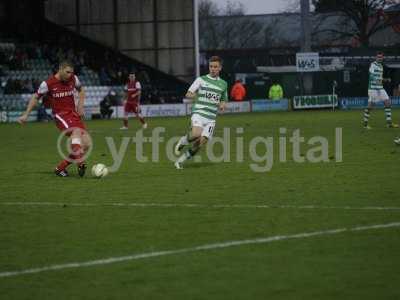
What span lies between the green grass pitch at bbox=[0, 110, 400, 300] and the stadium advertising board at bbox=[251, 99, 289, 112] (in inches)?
1353

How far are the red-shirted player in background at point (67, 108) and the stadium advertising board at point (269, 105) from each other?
122ft

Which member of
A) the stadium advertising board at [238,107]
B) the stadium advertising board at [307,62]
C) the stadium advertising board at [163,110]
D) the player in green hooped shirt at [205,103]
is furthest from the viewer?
the stadium advertising board at [307,62]

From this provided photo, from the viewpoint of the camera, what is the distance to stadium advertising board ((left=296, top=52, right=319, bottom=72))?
53.0 meters

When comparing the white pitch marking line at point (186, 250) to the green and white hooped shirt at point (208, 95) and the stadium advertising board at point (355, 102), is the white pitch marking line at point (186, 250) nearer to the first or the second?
the green and white hooped shirt at point (208, 95)

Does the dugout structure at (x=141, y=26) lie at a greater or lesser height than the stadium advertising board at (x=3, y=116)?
greater

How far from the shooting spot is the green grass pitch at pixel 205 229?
7906mm

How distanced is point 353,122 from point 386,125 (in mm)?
3082

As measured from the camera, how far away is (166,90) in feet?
180

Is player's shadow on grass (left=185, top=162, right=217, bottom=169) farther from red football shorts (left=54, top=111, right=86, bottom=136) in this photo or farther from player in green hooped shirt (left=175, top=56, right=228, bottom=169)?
red football shorts (left=54, top=111, right=86, bottom=136)

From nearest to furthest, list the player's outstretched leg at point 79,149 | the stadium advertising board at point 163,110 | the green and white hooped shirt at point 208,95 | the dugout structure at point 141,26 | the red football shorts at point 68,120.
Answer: the player's outstretched leg at point 79,149 → the red football shorts at point 68,120 → the green and white hooped shirt at point 208,95 → the stadium advertising board at point 163,110 → the dugout structure at point 141,26

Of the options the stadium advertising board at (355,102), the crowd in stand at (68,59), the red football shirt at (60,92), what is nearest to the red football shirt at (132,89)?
the crowd in stand at (68,59)

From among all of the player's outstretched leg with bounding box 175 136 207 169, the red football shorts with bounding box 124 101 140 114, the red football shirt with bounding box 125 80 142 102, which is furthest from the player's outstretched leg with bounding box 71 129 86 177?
the red football shirt with bounding box 125 80 142 102

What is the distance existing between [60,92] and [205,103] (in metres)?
3.32

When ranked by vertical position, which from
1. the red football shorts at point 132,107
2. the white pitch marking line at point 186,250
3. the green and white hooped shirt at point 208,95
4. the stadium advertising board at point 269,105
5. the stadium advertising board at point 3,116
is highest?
the green and white hooped shirt at point 208,95
